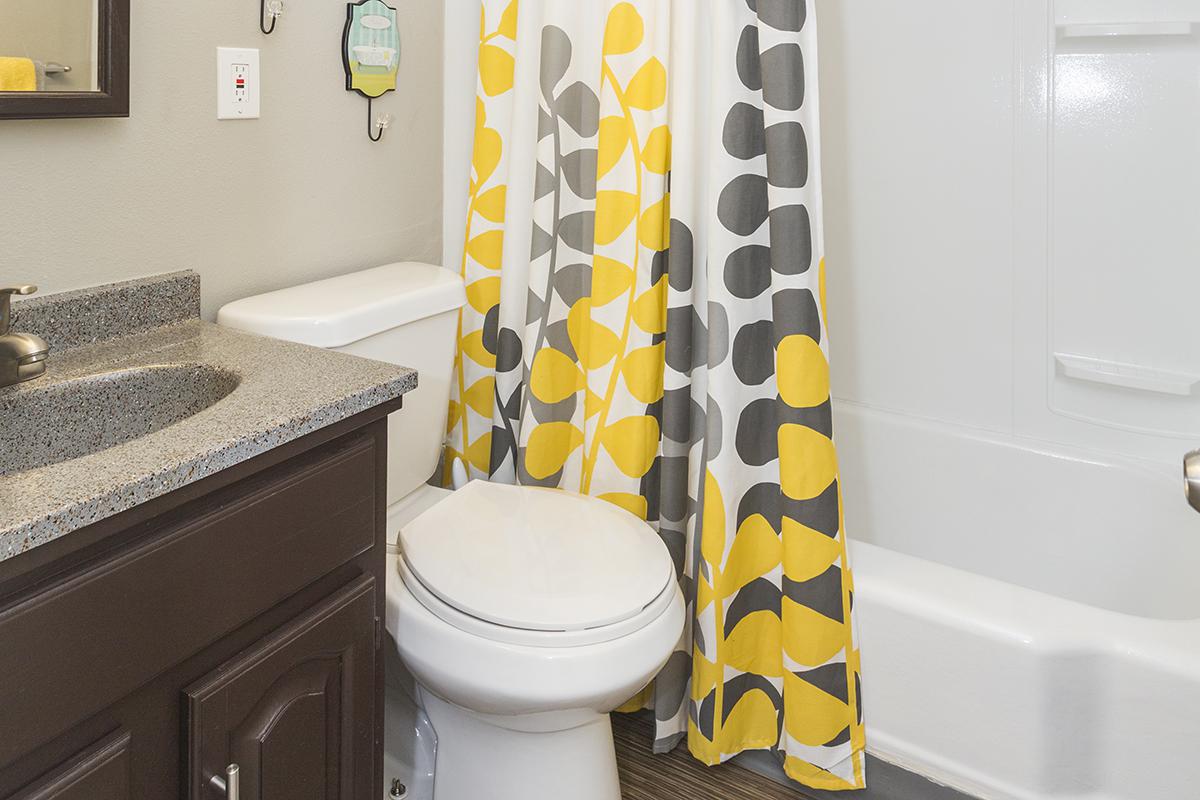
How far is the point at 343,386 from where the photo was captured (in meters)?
1.22

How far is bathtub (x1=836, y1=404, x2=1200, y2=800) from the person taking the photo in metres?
1.49

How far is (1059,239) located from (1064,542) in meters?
0.64

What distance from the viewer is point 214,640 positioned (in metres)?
1.05

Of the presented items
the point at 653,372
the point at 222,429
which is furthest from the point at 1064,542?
the point at 222,429

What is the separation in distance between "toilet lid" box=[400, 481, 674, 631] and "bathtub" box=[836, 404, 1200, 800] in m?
0.44

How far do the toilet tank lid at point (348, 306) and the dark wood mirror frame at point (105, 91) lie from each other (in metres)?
0.34

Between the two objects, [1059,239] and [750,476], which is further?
[1059,239]

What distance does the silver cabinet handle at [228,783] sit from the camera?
1.07 m

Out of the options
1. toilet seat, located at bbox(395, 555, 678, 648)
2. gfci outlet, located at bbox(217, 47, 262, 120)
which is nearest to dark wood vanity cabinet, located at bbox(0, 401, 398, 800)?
toilet seat, located at bbox(395, 555, 678, 648)

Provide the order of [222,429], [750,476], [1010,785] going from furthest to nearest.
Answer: [750,476]
[1010,785]
[222,429]

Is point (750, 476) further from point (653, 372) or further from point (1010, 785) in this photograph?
point (1010, 785)

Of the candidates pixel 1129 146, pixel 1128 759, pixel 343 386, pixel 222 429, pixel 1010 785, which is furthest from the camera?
pixel 1129 146

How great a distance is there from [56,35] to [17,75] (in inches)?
3.2

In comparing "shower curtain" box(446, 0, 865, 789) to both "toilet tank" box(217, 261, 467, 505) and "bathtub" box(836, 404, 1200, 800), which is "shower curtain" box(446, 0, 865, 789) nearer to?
"bathtub" box(836, 404, 1200, 800)
